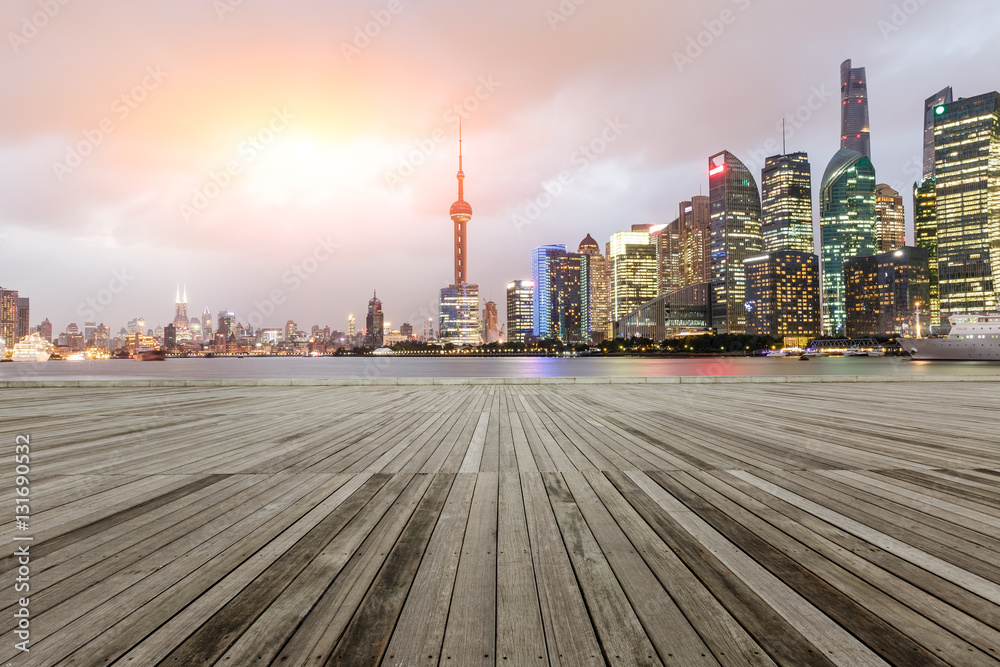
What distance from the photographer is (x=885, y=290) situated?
171500 millimetres

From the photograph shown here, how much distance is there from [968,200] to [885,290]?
37700mm

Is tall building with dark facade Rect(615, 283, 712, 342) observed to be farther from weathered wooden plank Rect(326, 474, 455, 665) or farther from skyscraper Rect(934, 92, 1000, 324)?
weathered wooden plank Rect(326, 474, 455, 665)

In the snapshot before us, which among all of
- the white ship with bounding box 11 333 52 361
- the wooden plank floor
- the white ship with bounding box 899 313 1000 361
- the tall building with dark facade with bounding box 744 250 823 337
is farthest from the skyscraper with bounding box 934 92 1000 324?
the white ship with bounding box 11 333 52 361

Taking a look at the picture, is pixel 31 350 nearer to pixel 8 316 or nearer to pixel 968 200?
pixel 8 316

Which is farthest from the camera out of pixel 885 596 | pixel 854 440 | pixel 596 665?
pixel 854 440

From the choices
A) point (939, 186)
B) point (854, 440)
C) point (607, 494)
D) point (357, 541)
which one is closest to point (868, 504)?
point (607, 494)

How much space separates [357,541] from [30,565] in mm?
1793

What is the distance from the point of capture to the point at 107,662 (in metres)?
1.61

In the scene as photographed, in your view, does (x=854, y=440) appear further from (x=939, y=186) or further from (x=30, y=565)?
(x=939, y=186)

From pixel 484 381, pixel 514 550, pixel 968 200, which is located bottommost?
pixel 484 381

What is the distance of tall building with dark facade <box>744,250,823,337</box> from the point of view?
180 m

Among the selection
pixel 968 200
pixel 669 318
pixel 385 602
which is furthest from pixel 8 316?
pixel 968 200

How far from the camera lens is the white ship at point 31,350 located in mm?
138625

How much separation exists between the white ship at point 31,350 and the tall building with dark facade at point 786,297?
259246 millimetres
